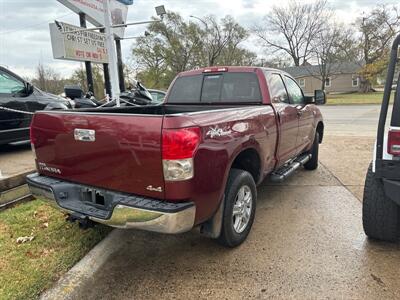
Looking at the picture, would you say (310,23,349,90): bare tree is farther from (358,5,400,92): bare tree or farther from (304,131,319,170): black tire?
(304,131,319,170): black tire

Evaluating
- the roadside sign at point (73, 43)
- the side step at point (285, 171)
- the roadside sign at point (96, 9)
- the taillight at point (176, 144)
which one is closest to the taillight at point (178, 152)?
the taillight at point (176, 144)

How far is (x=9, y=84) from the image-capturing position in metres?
6.07

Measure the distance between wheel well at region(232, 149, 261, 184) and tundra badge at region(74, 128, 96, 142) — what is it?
1.42 m

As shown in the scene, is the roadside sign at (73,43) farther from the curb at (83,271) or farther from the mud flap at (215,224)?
the mud flap at (215,224)

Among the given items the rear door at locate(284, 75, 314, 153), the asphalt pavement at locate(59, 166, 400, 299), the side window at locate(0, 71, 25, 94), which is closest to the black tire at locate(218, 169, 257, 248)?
the asphalt pavement at locate(59, 166, 400, 299)

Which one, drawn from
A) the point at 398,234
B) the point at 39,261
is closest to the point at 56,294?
the point at 39,261

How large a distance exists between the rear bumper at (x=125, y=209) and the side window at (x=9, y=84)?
12.8ft

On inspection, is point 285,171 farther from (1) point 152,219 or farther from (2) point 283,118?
(1) point 152,219

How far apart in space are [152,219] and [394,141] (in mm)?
1978

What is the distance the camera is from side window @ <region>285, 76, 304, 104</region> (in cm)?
504

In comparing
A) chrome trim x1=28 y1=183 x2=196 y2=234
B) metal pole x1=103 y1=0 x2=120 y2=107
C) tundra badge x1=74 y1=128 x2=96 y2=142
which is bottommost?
chrome trim x1=28 y1=183 x2=196 y2=234

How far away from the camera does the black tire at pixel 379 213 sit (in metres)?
3.16

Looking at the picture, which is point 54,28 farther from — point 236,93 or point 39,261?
point 39,261

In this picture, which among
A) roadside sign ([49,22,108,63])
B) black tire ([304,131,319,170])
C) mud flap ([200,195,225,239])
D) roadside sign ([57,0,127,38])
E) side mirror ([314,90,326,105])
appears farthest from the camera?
roadside sign ([57,0,127,38])
